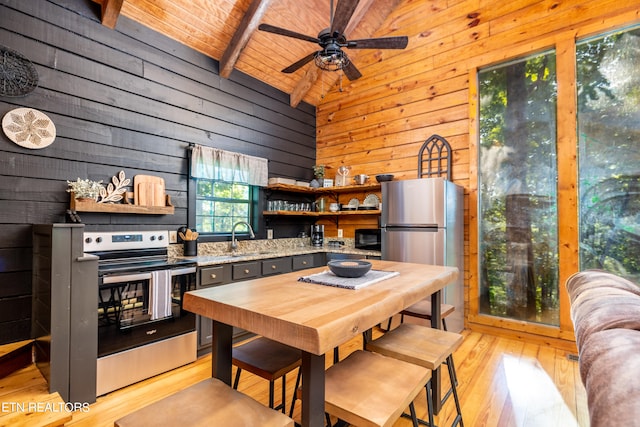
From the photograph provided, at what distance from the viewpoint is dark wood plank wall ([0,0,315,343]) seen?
2.32m

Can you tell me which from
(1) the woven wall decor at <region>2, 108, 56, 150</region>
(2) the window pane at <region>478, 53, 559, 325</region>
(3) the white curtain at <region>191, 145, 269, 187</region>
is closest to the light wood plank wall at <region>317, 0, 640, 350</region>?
(2) the window pane at <region>478, 53, 559, 325</region>

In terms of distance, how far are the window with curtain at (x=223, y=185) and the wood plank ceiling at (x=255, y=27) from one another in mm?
1048

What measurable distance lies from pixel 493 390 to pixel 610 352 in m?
1.88

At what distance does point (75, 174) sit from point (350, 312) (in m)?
2.70

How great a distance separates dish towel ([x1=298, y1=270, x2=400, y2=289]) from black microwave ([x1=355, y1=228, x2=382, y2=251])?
7.12 ft

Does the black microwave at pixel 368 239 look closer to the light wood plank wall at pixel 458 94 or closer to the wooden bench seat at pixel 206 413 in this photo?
the light wood plank wall at pixel 458 94

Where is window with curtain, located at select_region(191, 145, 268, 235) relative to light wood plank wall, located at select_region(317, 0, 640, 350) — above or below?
below

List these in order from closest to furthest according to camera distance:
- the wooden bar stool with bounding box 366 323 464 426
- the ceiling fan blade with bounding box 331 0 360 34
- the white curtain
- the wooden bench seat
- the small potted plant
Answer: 1. the wooden bench seat
2. the wooden bar stool with bounding box 366 323 464 426
3. the ceiling fan blade with bounding box 331 0 360 34
4. the small potted plant
5. the white curtain

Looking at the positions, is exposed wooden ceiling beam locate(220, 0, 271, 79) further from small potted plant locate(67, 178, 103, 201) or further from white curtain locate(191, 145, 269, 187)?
small potted plant locate(67, 178, 103, 201)

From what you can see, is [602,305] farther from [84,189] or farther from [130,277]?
[84,189]

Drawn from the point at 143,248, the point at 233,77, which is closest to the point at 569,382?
the point at 143,248

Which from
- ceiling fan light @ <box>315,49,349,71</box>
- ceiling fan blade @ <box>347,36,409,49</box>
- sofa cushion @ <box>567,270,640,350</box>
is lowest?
sofa cushion @ <box>567,270,640,350</box>

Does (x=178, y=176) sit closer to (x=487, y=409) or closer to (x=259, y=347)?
(x=259, y=347)

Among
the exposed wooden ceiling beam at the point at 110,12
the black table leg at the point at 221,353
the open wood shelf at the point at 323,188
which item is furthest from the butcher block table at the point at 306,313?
the exposed wooden ceiling beam at the point at 110,12
